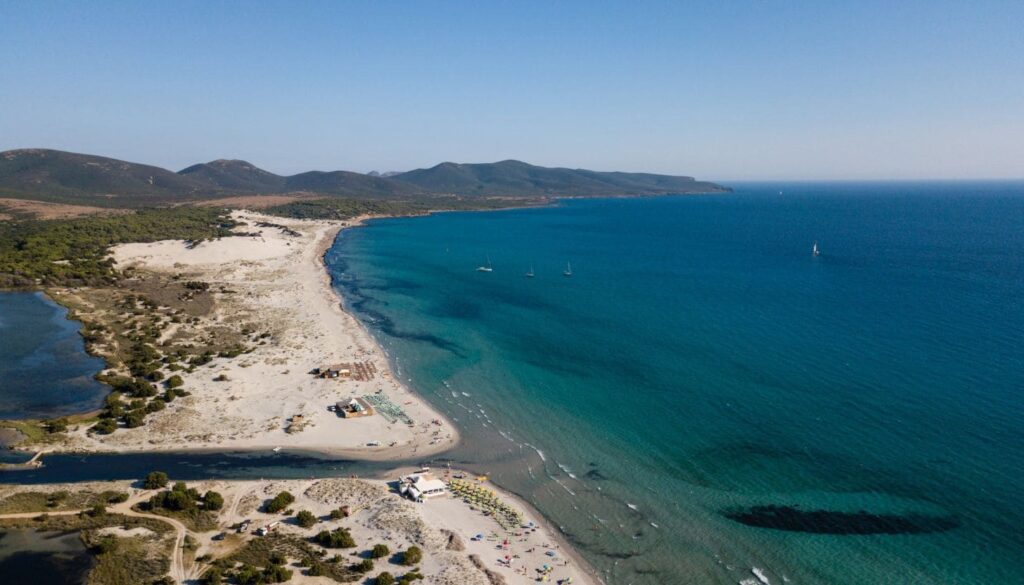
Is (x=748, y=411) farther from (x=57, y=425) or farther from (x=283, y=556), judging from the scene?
(x=57, y=425)

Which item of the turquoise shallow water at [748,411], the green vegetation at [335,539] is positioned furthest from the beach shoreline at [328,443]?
the green vegetation at [335,539]

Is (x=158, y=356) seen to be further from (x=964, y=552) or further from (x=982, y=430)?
(x=982, y=430)

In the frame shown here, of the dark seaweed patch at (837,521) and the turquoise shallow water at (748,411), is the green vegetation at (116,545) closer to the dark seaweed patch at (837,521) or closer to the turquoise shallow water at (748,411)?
the turquoise shallow water at (748,411)

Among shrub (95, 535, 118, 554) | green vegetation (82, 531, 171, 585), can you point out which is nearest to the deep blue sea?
shrub (95, 535, 118, 554)

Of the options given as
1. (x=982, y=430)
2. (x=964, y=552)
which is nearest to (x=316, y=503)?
(x=964, y=552)

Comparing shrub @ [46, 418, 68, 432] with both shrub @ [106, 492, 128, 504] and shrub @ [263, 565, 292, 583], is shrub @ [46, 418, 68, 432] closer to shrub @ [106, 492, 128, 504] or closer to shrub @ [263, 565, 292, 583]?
shrub @ [106, 492, 128, 504]

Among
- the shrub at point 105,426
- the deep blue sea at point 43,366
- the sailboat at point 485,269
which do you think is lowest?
the shrub at point 105,426
